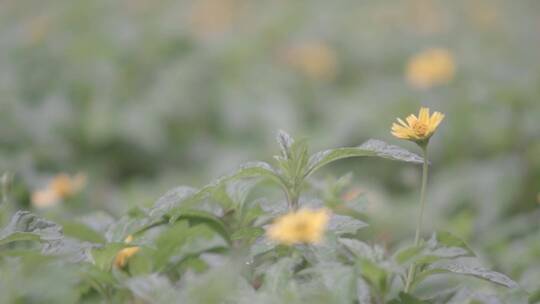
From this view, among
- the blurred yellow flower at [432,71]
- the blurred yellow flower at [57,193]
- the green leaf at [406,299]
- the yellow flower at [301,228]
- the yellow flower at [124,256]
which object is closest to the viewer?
the yellow flower at [301,228]

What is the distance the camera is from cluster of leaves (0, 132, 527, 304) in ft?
3.66

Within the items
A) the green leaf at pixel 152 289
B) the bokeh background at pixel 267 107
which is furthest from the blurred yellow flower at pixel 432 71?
the green leaf at pixel 152 289

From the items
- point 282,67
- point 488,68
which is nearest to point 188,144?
point 282,67

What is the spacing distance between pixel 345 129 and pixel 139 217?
2.19 meters

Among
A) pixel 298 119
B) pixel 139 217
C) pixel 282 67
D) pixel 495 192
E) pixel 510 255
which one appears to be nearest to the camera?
pixel 139 217

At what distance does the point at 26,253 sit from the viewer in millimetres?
1235

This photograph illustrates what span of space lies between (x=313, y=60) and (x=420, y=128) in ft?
10.2

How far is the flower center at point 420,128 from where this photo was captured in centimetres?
132

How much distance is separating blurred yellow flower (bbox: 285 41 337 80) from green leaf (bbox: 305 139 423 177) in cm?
303

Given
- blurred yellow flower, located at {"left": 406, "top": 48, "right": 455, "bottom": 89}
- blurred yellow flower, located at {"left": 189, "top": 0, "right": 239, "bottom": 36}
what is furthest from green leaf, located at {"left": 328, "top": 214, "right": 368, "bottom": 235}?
blurred yellow flower, located at {"left": 189, "top": 0, "right": 239, "bottom": 36}

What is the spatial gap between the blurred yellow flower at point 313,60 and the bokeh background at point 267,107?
0.04 ft

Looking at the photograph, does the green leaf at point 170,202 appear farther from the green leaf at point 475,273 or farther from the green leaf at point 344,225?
the green leaf at point 475,273

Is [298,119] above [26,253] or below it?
above

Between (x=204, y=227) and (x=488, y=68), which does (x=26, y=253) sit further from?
(x=488, y=68)
